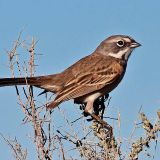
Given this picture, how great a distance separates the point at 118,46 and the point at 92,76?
2.68 ft

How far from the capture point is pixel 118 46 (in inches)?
340

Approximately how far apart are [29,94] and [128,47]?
317 cm

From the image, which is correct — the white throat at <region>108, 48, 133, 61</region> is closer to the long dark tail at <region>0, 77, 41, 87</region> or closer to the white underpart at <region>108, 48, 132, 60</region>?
the white underpart at <region>108, 48, 132, 60</region>

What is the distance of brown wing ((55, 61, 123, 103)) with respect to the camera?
25.7 feet

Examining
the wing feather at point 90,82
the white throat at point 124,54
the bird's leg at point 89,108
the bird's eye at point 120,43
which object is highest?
the bird's eye at point 120,43

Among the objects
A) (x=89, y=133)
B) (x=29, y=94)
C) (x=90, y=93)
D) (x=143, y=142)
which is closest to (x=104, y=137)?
(x=89, y=133)

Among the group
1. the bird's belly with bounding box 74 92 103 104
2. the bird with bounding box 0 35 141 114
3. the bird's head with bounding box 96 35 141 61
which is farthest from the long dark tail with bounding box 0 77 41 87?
the bird's head with bounding box 96 35 141 61

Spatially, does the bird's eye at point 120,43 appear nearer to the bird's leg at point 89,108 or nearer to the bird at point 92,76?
the bird at point 92,76

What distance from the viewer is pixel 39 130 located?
17.4 feet

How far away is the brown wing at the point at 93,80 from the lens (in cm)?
782

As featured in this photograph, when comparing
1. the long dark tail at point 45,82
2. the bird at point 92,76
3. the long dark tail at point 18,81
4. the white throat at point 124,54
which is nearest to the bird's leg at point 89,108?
the bird at point 92,76

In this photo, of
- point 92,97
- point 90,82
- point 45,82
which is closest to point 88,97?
point 92,97

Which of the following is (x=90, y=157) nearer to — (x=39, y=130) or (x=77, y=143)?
(x=77, y=143)

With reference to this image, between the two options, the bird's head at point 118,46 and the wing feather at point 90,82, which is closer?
the wing feather at point 90,82
